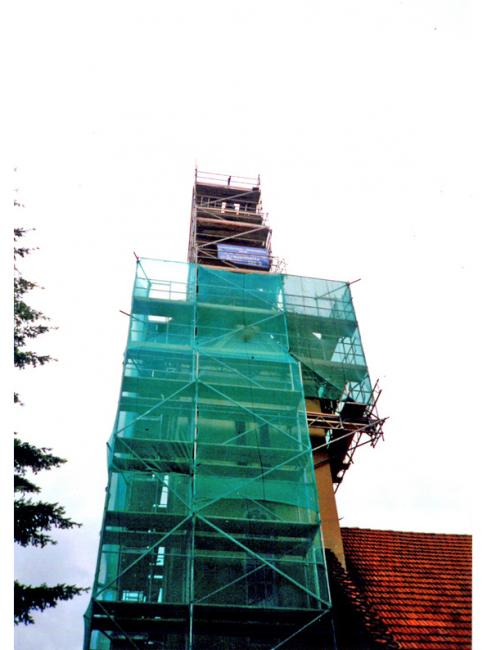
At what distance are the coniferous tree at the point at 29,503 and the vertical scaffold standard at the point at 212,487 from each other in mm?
948

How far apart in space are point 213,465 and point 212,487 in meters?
0.43

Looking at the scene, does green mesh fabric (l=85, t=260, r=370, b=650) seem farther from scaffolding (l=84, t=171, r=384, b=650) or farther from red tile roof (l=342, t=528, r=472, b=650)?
→ red tile roof (l=342, t=528, r=472, b=650)

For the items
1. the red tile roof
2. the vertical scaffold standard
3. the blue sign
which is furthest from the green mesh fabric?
the blue sign

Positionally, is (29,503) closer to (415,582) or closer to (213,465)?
(213,465)

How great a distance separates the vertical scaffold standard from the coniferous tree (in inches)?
37.3

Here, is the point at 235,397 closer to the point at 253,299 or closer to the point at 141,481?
the point at 141,481

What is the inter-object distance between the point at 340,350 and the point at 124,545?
317 inches

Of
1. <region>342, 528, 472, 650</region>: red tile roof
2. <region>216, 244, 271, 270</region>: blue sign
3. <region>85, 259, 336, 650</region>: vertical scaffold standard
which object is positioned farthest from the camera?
<region>216, 244, 271, 270</region>: blue sign

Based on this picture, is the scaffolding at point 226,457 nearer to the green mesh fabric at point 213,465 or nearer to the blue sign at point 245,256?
the green mesh fabric at point 213,465

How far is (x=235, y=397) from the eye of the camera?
1255 centimetres

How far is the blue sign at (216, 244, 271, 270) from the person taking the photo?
1961 centimetres

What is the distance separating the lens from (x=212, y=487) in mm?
10570

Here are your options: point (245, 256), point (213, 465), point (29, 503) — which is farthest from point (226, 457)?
point (245, 256)

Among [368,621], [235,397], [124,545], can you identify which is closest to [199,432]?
[235,397]
